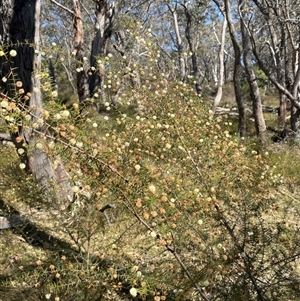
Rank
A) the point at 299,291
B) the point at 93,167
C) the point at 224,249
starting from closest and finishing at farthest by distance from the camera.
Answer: the point at 93,167, the point at 299,291, the point at 224,249

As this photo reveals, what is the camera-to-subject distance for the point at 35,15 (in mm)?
4160

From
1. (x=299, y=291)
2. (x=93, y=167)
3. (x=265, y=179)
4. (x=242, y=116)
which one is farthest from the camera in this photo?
(x=242, y=116)

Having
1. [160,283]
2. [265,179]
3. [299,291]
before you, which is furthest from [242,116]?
[160,283]

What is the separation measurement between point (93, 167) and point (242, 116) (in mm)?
7196

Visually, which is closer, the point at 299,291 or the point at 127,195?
the point at 127,195

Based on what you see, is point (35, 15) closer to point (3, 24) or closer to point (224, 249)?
point (3, 24)

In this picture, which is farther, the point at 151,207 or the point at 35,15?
the point at 35,15

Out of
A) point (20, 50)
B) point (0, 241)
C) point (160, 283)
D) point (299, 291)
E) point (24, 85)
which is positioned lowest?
point (0, 241)

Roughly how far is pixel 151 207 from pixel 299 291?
142 centimetres

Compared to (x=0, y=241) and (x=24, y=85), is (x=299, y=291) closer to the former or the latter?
(x=0, y=241)

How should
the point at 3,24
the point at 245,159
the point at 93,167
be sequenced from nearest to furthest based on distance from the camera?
1. the point at 93,167
2. the point at 3,24
3. the point at 245,159

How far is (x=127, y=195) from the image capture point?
2129 millimetres

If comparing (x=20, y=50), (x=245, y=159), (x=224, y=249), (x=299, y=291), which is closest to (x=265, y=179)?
(x=245, y=159)

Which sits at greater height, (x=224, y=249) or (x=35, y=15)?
(x=35, y=15)
